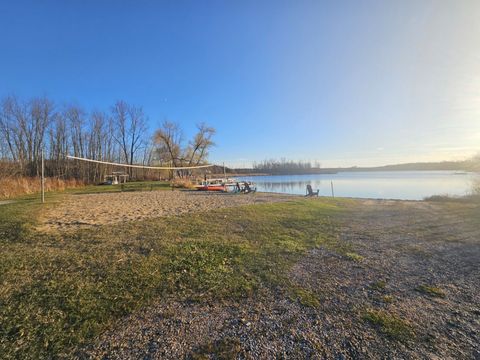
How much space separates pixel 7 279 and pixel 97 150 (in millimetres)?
43377

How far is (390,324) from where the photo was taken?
2283 millimetres

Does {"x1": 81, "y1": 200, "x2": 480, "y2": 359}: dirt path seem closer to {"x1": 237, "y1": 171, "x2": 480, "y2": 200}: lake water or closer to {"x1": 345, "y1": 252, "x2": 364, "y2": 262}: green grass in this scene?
{"x1": 345, "y1": 252, "x2": 364, "y2": 262}: green grass

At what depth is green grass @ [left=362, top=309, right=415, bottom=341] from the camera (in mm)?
2125

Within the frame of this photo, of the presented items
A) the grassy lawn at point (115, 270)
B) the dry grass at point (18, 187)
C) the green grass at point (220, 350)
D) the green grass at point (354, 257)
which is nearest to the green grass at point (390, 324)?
the grassy lawn at point (115, 270)

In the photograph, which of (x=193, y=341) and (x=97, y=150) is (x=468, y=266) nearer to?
(x=193, y=341)

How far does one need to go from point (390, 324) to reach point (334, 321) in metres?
0.55

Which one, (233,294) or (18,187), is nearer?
(233,294)

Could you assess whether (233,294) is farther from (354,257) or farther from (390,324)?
(354,257)

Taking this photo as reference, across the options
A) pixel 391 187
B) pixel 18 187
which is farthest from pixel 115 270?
pixel 391 187

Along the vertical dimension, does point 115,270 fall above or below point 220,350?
above

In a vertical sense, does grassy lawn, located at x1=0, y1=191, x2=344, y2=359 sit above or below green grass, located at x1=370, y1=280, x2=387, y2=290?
above

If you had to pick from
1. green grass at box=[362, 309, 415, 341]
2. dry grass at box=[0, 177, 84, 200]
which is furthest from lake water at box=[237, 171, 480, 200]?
dry grass at box=[0, 177, 84, 200]

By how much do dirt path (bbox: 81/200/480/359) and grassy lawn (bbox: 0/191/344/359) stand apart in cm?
27

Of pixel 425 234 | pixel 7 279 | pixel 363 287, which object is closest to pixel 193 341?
pixel 363 287
